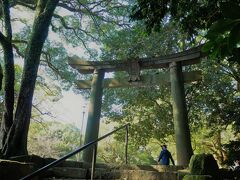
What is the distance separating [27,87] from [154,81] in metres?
4.64

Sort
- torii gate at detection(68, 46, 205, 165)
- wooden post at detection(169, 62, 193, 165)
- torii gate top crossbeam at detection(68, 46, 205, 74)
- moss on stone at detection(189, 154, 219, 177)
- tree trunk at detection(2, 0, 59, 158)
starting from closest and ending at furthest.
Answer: moss on stone at detection(189, 154, 219, 177) < tree trunk at detection(2, 0, 59, 158) < wooden post at detection(169, 62, 193, 165) < torii gate at detection(68, 46, 205, 165) < torii gate top crossbeam at detection(68, 46, 205, 74)

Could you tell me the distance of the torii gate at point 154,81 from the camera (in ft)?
25.1

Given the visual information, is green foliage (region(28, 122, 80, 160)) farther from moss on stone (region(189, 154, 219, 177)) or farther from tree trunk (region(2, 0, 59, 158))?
moss on stone (region(189, 154, 219, 177))

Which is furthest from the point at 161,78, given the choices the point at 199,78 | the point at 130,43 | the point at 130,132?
the point at 130,132

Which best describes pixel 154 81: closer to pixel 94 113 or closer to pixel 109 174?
pixel 94 113

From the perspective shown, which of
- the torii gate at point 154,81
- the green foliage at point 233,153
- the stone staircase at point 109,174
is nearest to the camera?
the stone staircase at point 109,174

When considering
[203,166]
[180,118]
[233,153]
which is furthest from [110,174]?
[233,153]

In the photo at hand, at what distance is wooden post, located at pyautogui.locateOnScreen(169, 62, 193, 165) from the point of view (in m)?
7.32

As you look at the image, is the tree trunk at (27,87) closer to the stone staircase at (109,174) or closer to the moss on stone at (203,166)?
the stone staircase at (109,174)

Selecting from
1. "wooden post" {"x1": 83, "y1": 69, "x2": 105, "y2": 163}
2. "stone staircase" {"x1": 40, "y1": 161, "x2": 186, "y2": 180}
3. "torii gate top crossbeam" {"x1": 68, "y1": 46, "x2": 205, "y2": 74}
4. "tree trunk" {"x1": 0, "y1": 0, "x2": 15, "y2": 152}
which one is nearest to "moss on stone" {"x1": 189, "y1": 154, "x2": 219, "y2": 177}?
"stone staircase" {"x1": 40, "y1": 161, "x2": 186, "y2": 180}

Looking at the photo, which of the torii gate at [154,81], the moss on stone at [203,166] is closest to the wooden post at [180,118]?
the torii gate at [154,81]

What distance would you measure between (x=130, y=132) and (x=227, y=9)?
13661mm

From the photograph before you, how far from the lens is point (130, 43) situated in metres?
11.2

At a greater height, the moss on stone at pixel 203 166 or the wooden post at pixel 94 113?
the wooden post at pixel 94 113
